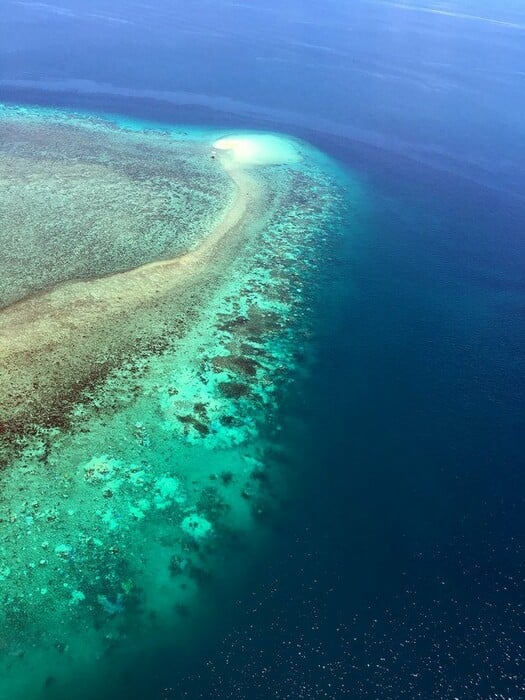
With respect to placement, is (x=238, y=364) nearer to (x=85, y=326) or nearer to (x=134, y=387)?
(x=134, y=387)

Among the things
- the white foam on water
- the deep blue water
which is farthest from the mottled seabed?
the white foam on water

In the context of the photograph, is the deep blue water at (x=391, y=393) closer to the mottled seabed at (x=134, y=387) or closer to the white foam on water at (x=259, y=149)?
the mottled seabed at (x=134, y=387)

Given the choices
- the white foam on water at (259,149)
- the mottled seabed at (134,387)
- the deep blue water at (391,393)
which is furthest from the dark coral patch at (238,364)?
the white foam on water at (259,149)

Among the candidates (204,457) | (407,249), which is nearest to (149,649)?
(204,457)

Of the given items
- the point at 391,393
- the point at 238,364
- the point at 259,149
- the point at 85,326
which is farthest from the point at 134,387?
the point at 259,149

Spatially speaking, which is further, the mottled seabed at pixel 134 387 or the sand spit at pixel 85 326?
the sand spit at pixel 85 326
